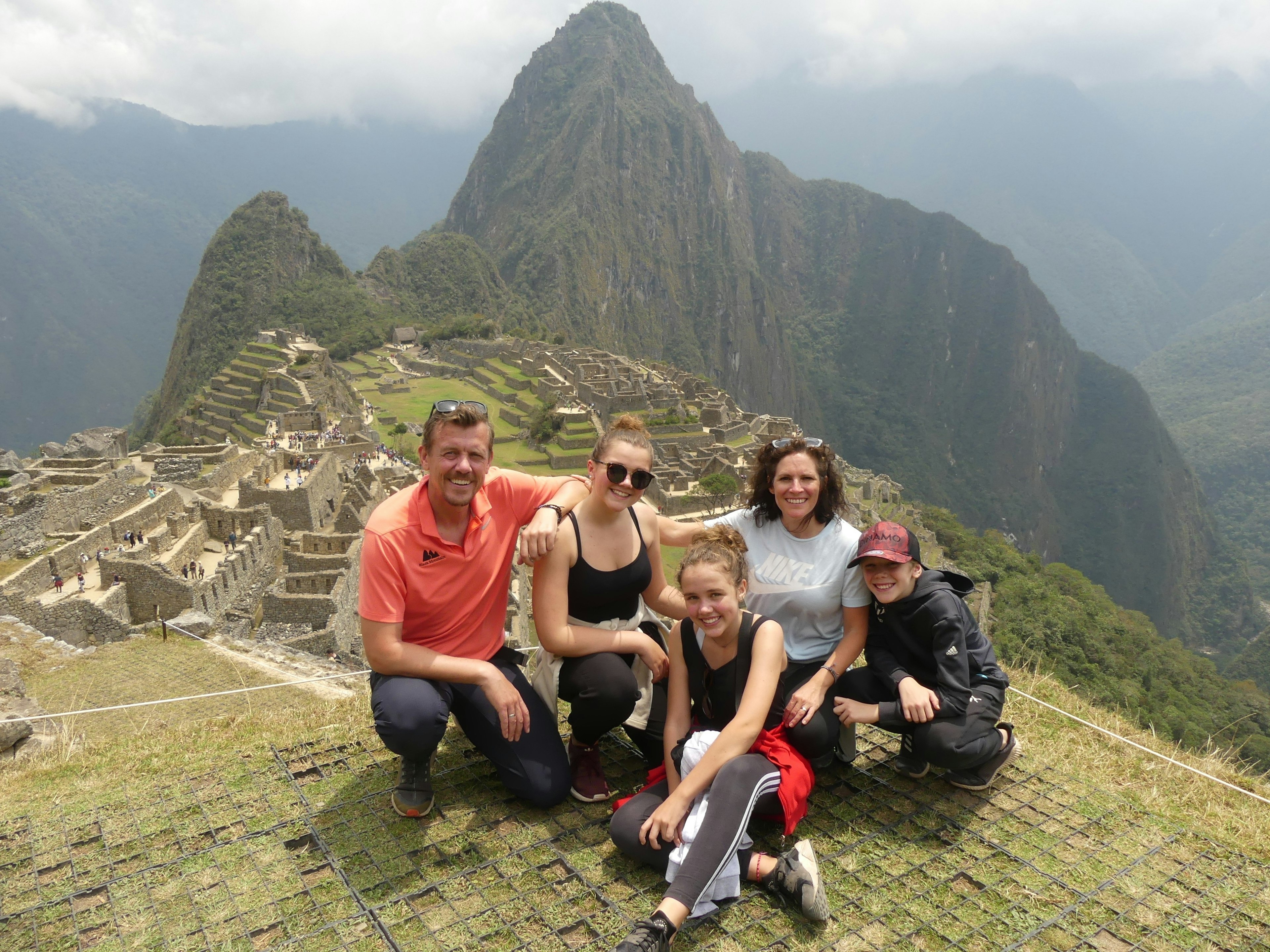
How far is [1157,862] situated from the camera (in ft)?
10.4

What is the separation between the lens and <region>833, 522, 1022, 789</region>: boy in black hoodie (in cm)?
327

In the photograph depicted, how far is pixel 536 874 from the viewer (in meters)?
2.98

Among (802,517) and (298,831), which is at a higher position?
(802,517)

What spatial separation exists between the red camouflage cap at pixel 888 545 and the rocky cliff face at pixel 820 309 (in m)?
99.7

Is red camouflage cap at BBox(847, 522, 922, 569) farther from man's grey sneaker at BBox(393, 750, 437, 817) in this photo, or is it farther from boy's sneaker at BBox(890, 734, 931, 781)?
man's grey sneaker at BBox(393, 750, 437, 817)

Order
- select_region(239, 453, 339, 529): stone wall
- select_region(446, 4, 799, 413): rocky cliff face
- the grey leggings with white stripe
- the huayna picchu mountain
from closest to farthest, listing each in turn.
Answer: the grey leggings with white stripe
select_region(239, 453, 339, 529): stone wall
the huayna picchu mountain
select_region(446, 4, 799, 413): rocky cliff face

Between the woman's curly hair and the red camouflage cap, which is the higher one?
the woman's curly hair

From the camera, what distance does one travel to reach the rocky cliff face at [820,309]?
109312 millimetres

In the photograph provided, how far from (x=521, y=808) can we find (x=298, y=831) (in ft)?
3.02

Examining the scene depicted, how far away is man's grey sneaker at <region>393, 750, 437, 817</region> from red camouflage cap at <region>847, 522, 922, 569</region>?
2.02 metres

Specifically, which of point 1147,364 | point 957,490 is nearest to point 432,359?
point 957,490

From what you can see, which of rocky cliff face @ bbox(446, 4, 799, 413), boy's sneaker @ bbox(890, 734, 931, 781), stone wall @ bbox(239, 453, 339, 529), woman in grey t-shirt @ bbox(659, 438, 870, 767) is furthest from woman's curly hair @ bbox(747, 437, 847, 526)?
rocky cliff face @ bbox(446, 4, 799, 413)

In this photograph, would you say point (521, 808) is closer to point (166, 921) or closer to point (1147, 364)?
point (166, 921)

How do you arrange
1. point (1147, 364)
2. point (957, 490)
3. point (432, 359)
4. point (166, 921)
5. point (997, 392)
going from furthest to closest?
1. point (1147, 364)
2. point (997, 392)
3. point (957, 490)
4. point (432, 359)
5. point (166, 921)
